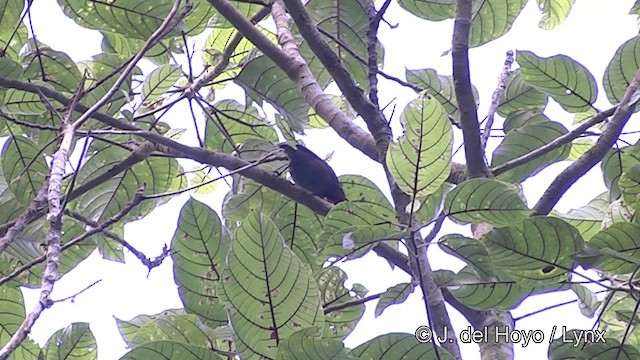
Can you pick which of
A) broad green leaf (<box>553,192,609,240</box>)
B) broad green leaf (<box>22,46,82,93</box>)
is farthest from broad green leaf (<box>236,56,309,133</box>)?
broad green leaf (<box>553,192,609,240</box>)

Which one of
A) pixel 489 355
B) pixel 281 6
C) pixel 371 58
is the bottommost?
pixel 489 355

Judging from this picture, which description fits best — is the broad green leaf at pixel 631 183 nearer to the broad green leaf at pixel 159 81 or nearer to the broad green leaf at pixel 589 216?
the broad green leaf at pixel 589 216

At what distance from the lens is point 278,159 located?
1531mm

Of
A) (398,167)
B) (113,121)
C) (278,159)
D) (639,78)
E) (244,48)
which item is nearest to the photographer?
(398,167)

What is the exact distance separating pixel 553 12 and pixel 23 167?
1.21 m

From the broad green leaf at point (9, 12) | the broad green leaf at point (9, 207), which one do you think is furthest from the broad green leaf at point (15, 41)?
the broad green leaf at point (9, 207)

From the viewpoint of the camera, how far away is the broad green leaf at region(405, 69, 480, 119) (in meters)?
1.61

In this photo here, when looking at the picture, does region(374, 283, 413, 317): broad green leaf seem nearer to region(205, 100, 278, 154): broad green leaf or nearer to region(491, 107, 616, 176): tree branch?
region(491, 107, 616, 176): tree branch

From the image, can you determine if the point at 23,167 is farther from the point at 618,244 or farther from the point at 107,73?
the point at 618,244

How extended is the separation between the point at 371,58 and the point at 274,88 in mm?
318

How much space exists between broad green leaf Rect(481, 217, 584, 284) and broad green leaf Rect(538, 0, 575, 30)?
0.98m

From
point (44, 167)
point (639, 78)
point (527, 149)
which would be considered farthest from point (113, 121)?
point (639, 78)

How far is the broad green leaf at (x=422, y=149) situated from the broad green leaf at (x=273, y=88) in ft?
2.08

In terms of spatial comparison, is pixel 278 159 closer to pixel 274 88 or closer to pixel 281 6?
pixel 274 88
